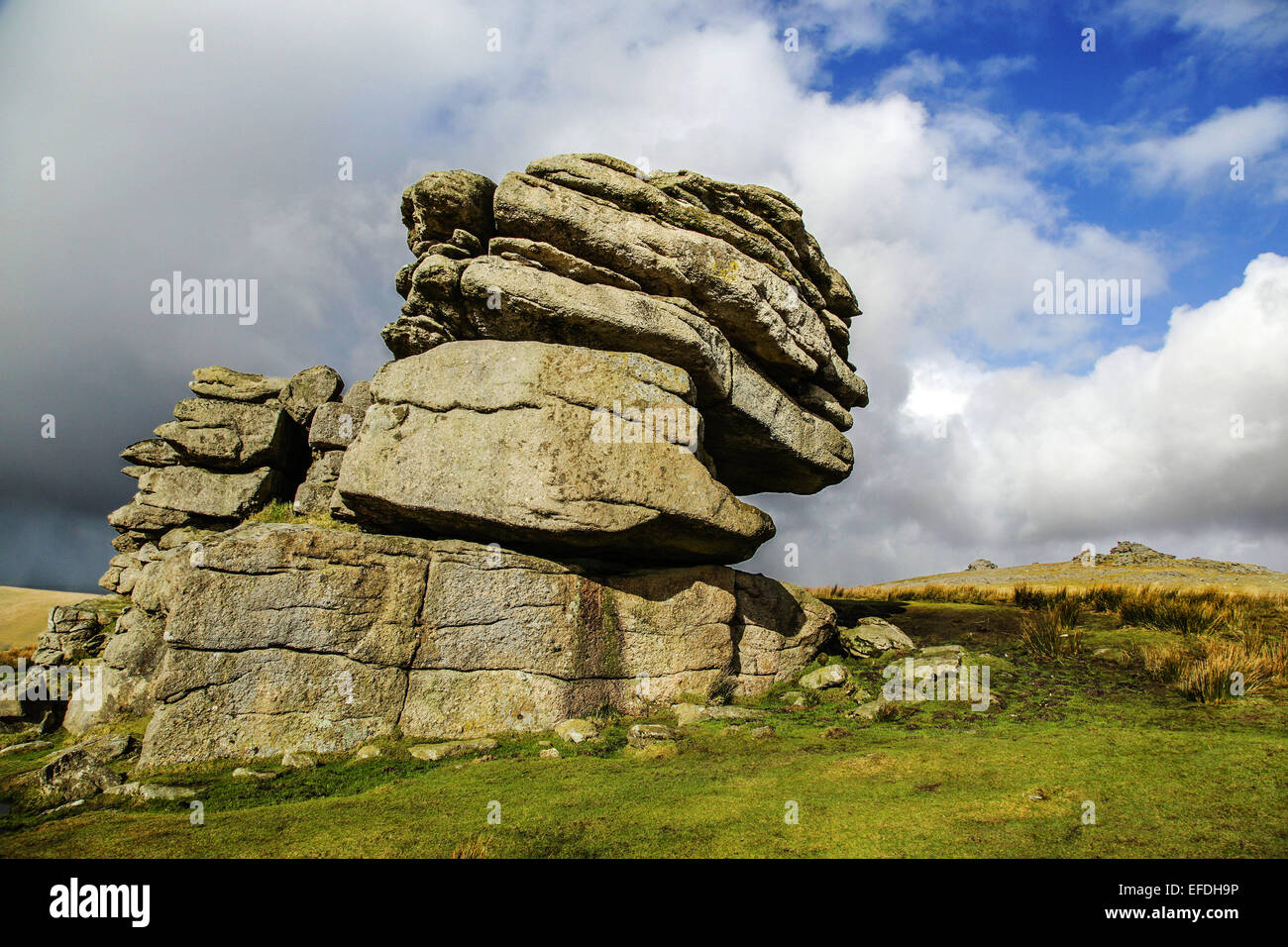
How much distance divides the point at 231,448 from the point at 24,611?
60.5 meters

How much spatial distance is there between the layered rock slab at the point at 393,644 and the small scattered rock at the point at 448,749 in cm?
61

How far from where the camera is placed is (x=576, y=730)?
1156 cm

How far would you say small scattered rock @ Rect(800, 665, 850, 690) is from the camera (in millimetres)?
14555

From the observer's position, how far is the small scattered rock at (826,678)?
1455cm

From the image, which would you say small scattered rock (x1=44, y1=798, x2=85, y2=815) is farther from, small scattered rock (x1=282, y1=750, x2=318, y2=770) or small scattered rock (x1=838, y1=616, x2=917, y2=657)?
small scattered rock (x1=838, y1=616, x2=917, y2=657)

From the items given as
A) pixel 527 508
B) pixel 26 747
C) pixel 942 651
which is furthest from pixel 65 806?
pixel 942 651

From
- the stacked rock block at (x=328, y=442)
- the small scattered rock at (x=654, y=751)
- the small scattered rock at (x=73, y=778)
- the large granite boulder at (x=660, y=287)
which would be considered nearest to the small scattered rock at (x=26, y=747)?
the small scattered rock at (x=73, y=778)

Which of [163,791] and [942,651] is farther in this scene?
[942,651]

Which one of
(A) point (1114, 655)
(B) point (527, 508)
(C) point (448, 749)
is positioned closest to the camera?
(C) point (448, 749)

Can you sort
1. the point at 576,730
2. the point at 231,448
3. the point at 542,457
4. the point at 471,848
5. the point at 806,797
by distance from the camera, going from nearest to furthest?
the point at 471,848 < the point at 806,797 < the point at 576,730 < the point at 542,457 < the point at 231,448

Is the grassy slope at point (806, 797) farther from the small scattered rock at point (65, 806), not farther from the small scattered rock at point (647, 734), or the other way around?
the small scattered rock at point (647, 734)

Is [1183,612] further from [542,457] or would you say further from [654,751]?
[542,457]
